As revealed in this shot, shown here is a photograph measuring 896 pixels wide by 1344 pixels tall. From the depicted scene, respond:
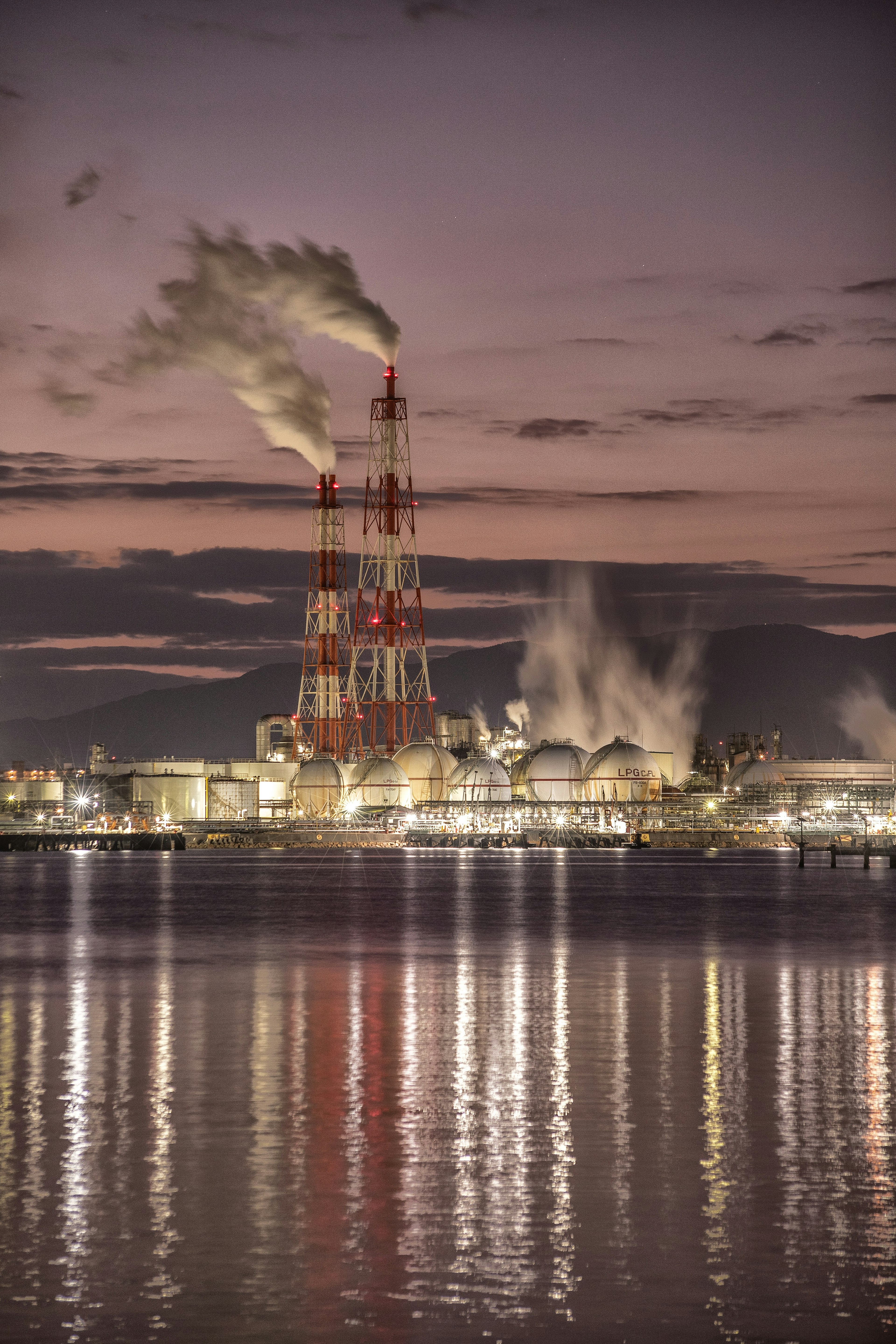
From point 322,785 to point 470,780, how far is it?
47.8 feet

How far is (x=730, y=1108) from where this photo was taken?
62.9 feet

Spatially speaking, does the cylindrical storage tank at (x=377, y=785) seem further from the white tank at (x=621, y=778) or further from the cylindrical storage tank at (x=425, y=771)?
the white tank at (x=621, y=778)

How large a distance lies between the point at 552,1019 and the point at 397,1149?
11344 millimetres

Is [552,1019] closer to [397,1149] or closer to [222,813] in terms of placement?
[397,1149]

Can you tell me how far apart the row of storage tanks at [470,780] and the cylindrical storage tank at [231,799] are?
8.78m

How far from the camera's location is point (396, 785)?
476 feet

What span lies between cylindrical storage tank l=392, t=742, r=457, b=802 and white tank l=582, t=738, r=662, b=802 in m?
14.2

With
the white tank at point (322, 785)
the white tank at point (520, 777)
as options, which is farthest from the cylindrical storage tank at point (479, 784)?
the white tank at point (322, 785)

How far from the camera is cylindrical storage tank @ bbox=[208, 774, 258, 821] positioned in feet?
519

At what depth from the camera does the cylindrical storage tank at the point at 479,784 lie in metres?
151

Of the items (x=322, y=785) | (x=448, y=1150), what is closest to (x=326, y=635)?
(x=322, y=785)

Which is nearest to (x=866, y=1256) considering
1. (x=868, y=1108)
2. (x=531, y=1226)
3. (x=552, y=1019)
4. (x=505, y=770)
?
(x=531, y=1226)

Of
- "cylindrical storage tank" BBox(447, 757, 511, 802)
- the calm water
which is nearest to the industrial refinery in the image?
"cylindrical storage tank" BBox(447, 757, 511, 802)

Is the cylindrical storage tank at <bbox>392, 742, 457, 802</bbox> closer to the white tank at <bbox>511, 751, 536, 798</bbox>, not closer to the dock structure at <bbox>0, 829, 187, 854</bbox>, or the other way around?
the white tank at <bbox>511, 751, 536, 798</bbox>
